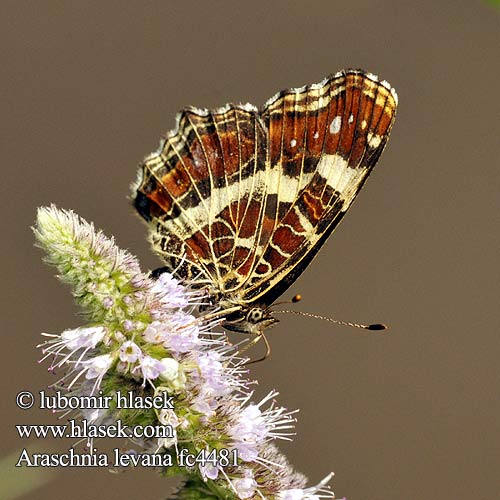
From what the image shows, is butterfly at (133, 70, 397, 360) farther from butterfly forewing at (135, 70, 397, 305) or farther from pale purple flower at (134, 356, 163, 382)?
pale purple flower at (134, 356, 163, 382)

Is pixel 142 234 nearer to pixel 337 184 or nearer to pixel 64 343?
pixel 337 184

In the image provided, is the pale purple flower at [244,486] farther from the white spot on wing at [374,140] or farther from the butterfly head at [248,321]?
the white spot on wing at [374,140]

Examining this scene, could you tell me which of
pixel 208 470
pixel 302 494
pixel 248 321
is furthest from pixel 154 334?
pixel 248 321

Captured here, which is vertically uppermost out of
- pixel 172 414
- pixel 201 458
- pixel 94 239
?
pixel 94 239

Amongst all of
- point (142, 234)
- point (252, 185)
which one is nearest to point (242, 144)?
point (252, 185)

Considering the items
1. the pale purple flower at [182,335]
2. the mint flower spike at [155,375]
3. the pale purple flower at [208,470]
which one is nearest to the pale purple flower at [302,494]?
the mint flower spike at [155,375]

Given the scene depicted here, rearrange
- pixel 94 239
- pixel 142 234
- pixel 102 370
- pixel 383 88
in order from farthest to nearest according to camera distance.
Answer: pixel 142 234
pixel 383 88
pixel 94 239
pixel 102 370

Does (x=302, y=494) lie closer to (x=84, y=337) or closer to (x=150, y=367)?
(x=150, y=367)
